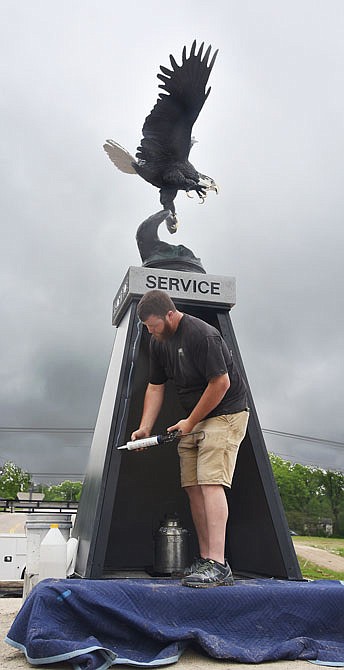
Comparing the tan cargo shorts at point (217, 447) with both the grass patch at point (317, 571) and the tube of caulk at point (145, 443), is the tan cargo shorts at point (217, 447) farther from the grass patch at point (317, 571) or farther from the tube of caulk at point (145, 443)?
the grass patch at point (317, 571)

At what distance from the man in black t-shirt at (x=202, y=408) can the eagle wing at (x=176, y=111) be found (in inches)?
74.7

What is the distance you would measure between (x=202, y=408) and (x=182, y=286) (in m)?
1.27

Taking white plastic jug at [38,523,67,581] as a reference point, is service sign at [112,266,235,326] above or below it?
above

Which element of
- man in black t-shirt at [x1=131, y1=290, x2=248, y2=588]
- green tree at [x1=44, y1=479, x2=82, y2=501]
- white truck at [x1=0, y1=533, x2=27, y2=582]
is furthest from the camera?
green tree at [x1=44, y1=479, x2=82, y2=501]

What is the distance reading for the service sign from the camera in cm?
415

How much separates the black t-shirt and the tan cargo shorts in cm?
6

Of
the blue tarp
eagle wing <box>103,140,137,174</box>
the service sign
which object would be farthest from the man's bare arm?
eagle wing <box>103,140,137,174</box>

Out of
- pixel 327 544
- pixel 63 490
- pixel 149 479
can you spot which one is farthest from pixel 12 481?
pixel 149 479

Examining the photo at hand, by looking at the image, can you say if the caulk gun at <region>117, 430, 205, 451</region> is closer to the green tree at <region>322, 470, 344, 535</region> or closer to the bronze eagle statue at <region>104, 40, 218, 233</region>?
the bronze eagle statue at <region>104, 40, 218, 233</region>

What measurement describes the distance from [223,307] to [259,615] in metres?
2.19

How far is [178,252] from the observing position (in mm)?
4582

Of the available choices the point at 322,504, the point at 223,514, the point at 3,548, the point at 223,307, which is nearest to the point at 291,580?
the point at 223,514

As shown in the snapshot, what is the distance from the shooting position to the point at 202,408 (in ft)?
10.5

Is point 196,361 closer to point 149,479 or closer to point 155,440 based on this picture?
point 155,440
